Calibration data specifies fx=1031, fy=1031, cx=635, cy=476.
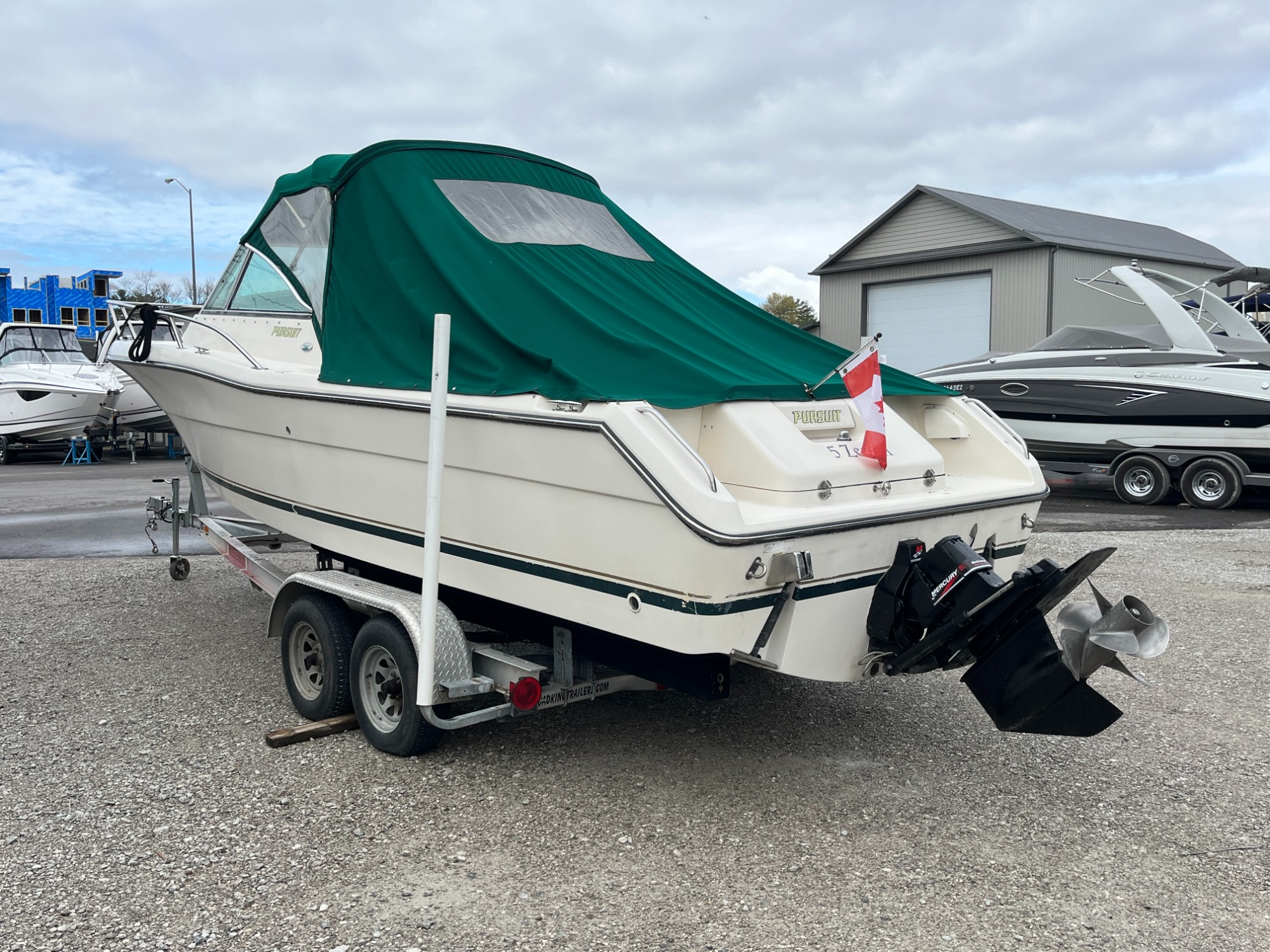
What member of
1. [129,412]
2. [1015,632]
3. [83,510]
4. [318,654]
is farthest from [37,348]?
[1015,632]

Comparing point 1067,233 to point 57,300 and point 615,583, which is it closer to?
point 615,583

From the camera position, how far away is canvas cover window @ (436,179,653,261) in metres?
4.48

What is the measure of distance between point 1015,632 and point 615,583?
49.3 inches

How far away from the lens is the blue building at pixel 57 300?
48625mm

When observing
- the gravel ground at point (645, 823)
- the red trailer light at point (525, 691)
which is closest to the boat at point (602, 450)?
the red trailer light at point (525, 691)

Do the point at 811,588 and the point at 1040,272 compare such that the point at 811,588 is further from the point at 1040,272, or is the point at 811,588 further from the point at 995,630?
the point at 1040,272

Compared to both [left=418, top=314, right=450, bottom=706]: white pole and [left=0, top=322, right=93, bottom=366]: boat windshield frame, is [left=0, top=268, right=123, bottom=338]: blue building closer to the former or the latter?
[left=0, top=322, right=93, bottom=366]: boat windshield frame

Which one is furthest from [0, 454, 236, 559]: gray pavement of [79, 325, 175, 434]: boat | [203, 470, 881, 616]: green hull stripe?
[203, 470, 881, 616]: green hull stripe

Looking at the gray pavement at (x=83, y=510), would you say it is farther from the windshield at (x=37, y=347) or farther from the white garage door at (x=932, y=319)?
the white garage door at (x=932, y=319)

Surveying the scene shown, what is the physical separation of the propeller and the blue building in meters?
50.9

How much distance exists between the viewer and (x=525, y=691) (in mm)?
3576

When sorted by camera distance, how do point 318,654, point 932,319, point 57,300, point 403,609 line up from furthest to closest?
point 57,300, point 932,319, point 318,654, point 403,609

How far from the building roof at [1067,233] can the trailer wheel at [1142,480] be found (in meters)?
9.67

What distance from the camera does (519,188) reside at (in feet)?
15.7
